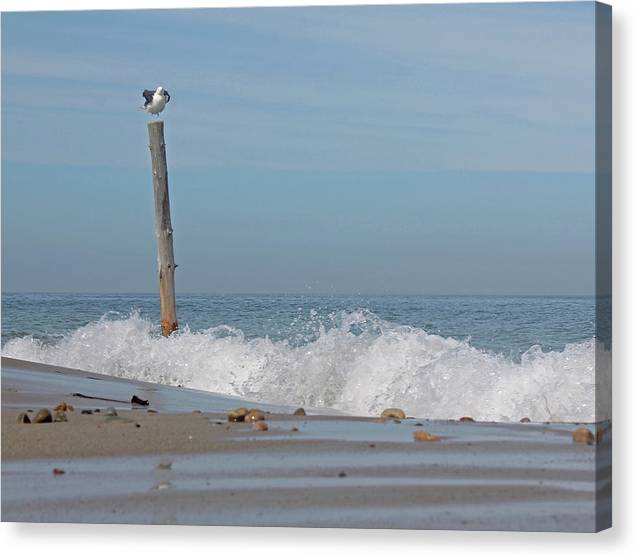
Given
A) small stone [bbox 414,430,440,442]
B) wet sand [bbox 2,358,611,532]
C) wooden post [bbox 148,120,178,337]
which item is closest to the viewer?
wet sand [bbox 2,358,611,532]

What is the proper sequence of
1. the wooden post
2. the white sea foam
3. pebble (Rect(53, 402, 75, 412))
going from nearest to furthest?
pebble (Rect(53, 402, 75, 412)) < the white sea foam < the wooden post

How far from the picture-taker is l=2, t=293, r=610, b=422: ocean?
21.9 feet

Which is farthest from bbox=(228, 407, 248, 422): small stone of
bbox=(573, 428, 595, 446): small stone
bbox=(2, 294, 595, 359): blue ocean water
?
bbox=(573, 428, 595, 446): small stone

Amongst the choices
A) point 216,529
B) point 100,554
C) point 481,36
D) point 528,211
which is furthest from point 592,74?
point 100,554

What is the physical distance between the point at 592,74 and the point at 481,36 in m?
0.59

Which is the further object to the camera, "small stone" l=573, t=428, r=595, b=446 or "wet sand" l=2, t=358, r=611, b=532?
"small stone" l=573, t=428, r=595, b=446

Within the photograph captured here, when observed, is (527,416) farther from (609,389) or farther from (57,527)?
(57,527)

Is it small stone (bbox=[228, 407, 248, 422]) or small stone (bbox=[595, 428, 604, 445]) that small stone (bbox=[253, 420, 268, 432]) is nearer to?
small stone (bbox=[228, 407, 248, 422])

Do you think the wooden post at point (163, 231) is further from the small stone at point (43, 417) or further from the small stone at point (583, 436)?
the small stone at point (583, 436)

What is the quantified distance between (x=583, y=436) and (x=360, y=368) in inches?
91.3

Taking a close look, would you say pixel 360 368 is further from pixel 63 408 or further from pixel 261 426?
pixel 63 408

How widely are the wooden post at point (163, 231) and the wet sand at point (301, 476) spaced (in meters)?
2.05

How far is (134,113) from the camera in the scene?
6.91m

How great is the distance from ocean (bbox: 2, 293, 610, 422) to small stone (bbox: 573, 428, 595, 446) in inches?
2.7
